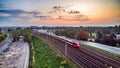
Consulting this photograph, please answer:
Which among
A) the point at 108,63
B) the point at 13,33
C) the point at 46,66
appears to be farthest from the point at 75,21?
the point at 13,33

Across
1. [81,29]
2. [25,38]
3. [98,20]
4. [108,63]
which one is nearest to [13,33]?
[25,38]

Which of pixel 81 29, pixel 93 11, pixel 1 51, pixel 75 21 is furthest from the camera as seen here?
pixel 1 51

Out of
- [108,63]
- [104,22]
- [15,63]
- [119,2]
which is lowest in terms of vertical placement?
[15,63]

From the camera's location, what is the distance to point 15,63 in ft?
40.3

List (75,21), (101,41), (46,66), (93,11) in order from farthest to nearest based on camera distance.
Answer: (101,41)
(75,21)
(93,11)
(46,66)

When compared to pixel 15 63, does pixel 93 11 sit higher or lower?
higher

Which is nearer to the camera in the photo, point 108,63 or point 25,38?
point 108,63

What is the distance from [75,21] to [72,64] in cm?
429

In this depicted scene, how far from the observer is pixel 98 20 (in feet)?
35.9

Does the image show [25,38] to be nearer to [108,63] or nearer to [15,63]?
[15,63]

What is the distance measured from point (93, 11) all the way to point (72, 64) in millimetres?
3406

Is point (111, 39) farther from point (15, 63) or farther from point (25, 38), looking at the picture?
point (25, 38)

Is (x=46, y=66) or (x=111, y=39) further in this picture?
(x=111, y=39)

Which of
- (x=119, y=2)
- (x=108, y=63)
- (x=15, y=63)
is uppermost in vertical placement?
(x=119, y=2)
